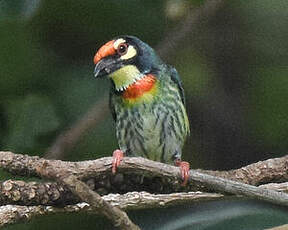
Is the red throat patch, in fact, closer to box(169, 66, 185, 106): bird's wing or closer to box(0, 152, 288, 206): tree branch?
box(169, 66, 185, 106): bird's wing

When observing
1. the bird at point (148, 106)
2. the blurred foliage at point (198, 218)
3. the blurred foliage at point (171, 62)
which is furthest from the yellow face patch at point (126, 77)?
the blurred foliage at point (198, 218)

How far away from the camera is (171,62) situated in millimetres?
4254

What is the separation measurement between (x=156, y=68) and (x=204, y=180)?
1.03 m

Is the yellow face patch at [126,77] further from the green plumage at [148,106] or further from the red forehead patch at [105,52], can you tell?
the red forehead patch at [105,52]

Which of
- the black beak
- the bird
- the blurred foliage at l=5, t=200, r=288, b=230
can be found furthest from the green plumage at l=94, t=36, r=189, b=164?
the blurred foliage at l=5, t=200, r=288, b=230

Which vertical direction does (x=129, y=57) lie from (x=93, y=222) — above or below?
above

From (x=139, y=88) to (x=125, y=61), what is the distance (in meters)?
0.14

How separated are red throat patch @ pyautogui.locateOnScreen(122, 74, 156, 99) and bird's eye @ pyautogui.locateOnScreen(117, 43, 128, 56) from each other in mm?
169

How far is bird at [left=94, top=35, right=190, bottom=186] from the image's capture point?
386cm

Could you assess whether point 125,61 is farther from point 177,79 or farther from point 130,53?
point 177,79

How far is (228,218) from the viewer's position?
11.1 ft

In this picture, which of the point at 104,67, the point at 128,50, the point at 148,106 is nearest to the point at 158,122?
the point at 148,106

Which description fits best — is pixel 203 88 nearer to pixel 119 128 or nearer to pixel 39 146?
pixel 119 128

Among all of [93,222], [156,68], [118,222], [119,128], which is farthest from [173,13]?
[118,222]
